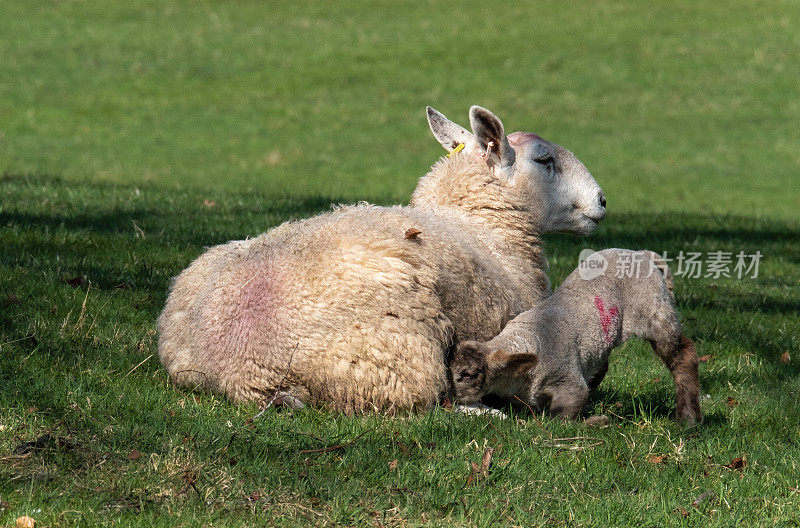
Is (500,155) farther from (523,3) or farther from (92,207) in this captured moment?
(523,3)

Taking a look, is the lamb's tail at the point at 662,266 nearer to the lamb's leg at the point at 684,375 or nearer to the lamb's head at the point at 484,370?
the lamb's leg at the point at 684,375

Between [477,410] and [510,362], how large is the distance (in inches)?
13.2

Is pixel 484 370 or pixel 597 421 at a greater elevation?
pixel 484 370

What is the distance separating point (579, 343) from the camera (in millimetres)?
4797

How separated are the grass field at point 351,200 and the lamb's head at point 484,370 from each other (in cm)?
23

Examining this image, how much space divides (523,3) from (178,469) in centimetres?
3362

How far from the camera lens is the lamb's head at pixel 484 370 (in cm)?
465

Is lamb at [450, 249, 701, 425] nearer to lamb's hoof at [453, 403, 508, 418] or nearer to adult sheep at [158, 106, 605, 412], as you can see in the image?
lamb's hoof at [453, 403, 508, 418]

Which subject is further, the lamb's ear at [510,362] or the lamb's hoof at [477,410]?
the lamb's hoof at [477,410]

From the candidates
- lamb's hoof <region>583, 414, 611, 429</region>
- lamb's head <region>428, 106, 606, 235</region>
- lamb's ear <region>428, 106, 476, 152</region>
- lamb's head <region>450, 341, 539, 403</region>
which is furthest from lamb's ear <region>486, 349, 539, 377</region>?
lamb's ear <region>428, 106, 476, 152</region>

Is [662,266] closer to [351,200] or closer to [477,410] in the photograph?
[477,410]

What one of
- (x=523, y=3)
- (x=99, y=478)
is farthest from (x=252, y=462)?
(x=523, y=3)

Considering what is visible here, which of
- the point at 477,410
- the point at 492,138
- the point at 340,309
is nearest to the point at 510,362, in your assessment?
the point at 477,410

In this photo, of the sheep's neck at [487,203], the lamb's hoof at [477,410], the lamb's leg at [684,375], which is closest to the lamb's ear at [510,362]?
the lamb's hoof at [477,410]
